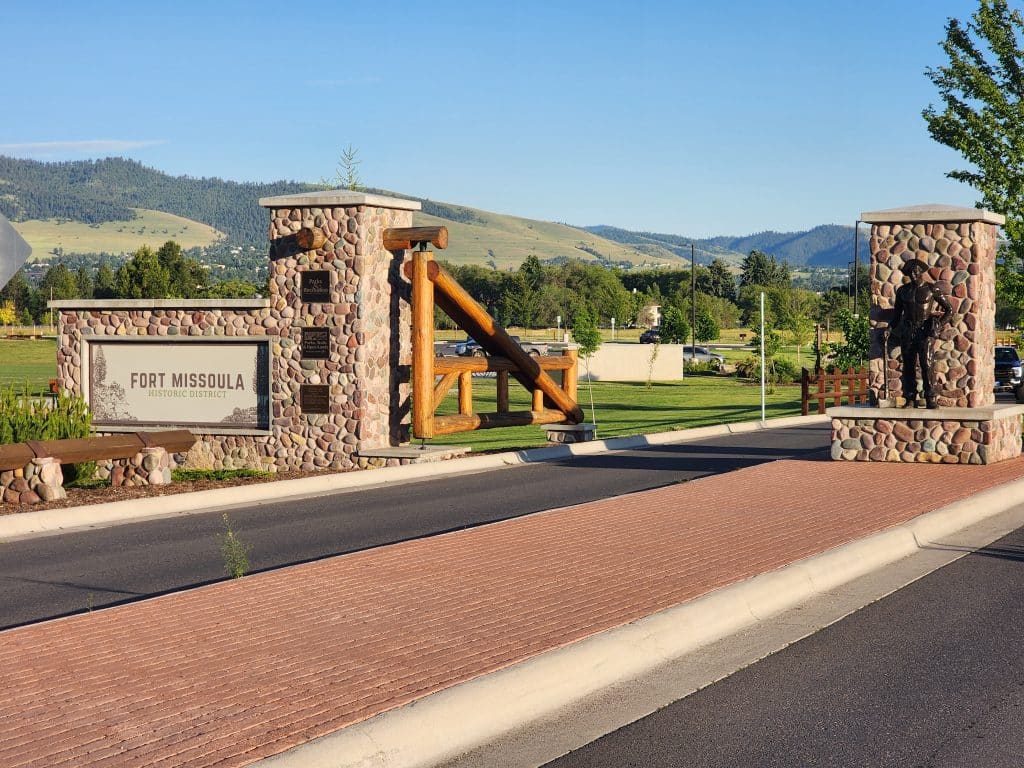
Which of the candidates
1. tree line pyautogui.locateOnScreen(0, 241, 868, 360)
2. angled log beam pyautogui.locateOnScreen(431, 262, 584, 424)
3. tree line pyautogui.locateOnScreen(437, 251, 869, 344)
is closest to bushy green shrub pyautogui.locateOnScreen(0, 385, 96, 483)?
angled log beam pyautogui.locateOnScreen(431, 262, 584, 424)

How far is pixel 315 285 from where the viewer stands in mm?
19031

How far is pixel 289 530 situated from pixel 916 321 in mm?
9702

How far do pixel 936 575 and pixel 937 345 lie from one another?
883 centimetres

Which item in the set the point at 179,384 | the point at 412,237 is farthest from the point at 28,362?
the point at 412,237

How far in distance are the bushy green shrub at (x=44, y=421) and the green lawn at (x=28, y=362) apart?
26.4 metres

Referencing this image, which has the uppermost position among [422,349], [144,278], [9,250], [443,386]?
[144,278]

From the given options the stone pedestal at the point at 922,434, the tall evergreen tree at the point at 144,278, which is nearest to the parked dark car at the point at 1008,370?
the stone pedestal at the point at 922,434

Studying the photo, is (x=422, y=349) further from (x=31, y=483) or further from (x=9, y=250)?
(x=9, y=250)

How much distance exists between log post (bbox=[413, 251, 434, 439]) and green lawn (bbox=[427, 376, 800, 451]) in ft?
10.7

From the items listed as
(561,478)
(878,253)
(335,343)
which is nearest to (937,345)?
(878,253)

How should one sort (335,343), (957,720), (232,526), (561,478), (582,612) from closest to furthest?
(957,720)
(582,612)
(232,526)
(561,478)
(335,343)

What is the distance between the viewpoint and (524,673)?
6.60 metres

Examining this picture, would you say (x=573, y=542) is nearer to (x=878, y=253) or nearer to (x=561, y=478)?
(x=561, y=478)

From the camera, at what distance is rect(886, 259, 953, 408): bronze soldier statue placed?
17719 mm
